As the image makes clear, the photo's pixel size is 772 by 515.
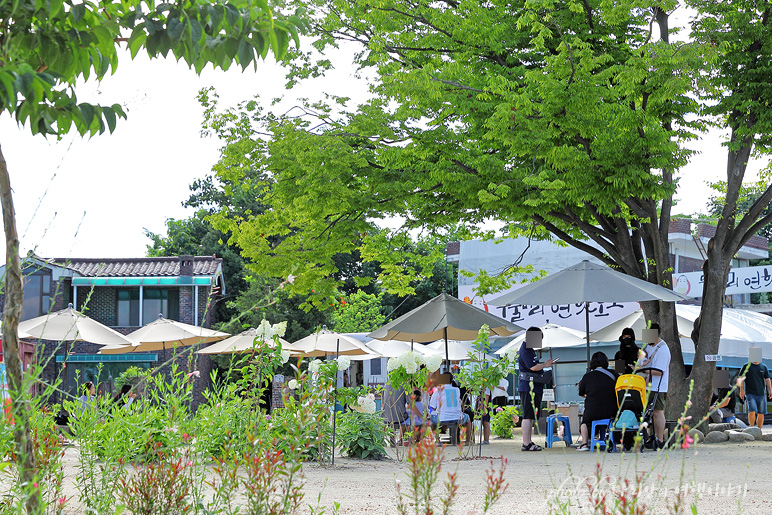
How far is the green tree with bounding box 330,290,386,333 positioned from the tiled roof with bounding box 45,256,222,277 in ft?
24.5

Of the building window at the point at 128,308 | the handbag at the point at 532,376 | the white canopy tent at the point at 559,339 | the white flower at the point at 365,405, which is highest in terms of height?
the building window at the point at 128,308

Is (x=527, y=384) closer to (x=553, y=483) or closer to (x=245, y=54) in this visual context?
(x=553, y=483)

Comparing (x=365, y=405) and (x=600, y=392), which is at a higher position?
(x=600, y=392)

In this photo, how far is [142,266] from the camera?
1442 inches

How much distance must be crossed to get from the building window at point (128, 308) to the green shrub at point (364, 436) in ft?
89.0

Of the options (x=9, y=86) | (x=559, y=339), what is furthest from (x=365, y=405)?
(x=559, y=339)

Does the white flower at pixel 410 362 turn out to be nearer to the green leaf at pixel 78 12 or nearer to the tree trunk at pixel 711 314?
the tree trunk at pixel 711 314

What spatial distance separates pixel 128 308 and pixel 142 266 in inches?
91.8

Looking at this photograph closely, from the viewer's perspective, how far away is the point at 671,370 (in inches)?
550

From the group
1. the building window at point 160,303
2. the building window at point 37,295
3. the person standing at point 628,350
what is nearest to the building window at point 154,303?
the building window at point 160,303

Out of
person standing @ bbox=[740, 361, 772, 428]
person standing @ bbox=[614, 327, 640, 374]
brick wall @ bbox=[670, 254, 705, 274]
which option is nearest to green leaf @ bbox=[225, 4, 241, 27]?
person standing @ bbox=[614, 327, 640, 374]

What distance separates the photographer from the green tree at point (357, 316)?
138ft

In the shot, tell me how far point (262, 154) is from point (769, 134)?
8.78m

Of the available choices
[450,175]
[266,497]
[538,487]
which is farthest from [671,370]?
[266,497]
